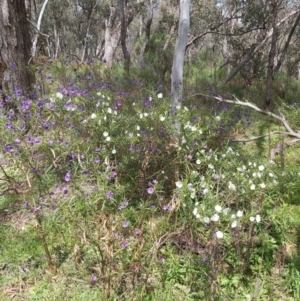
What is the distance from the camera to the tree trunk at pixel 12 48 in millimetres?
3592

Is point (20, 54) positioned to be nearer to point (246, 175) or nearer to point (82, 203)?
point (82, 203)

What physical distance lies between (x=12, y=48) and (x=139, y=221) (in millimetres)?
2809

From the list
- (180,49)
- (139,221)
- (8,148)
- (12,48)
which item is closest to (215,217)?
(139,221)

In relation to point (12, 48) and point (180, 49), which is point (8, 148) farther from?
point (180, 49)

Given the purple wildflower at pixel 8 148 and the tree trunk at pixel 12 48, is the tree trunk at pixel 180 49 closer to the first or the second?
the purple wildflower at pixel 8 148

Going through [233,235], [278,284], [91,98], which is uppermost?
[91,98]

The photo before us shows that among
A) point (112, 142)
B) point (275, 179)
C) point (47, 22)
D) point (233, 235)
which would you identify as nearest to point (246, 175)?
point (275, 179)

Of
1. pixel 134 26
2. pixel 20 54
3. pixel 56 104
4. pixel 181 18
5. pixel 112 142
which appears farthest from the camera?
pixel 134 26

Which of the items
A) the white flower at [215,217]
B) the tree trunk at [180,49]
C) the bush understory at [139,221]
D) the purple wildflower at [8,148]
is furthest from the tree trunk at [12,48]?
the white flower at [215,217]

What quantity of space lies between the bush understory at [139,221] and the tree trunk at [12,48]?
0.99 meters

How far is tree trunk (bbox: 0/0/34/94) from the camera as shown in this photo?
11.8 ft

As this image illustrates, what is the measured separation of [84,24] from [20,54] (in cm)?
2226

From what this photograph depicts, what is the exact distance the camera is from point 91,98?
3.15 meters

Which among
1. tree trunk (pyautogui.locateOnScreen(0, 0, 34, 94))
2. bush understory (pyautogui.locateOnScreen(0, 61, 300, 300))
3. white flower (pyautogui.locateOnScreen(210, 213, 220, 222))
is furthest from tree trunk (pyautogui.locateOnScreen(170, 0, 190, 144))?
tree trunk (pyautogui.locateOnScreen(0, 0, 34, 94))
